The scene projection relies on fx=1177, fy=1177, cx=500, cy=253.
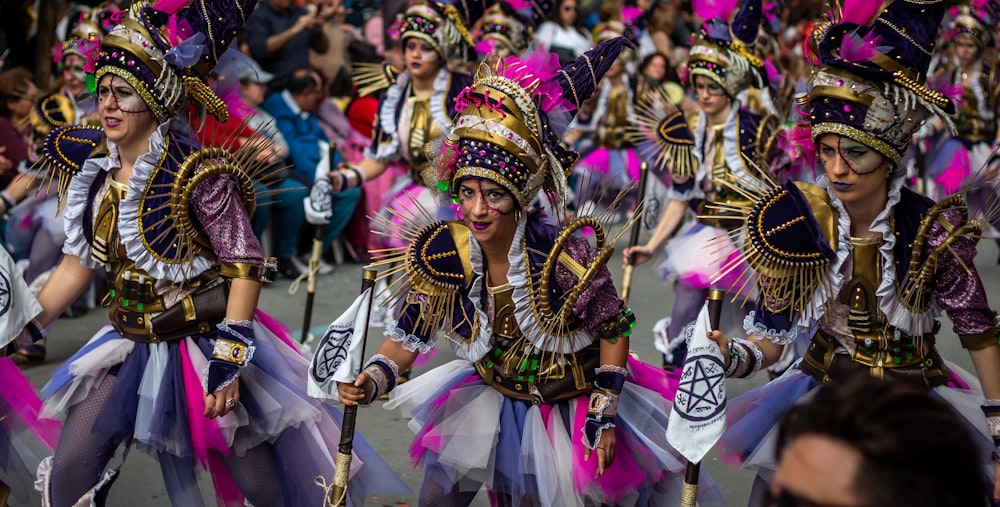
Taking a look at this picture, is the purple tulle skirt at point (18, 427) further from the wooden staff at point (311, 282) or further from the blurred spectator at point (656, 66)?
the blurred spectator at point (656, 66)

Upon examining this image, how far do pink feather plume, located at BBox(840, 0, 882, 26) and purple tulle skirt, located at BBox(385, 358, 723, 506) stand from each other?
143 centimetres

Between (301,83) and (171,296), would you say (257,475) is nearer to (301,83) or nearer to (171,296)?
(171,296)

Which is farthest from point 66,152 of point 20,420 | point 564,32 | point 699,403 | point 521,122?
point 564,32

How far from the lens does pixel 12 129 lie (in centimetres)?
862

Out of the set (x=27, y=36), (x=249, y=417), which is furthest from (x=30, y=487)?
(x=27, y=36)

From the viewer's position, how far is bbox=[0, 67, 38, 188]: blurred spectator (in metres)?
8.50

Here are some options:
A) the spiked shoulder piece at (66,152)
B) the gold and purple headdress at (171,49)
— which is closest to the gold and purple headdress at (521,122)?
the gold and purple headdress at (171,49)

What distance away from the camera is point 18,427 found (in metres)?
4.48

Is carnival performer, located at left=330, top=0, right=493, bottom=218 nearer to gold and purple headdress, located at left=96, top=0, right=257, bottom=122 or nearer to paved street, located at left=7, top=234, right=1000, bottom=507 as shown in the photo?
paved street, located at left=7, top=234, right=1000, bottom=507

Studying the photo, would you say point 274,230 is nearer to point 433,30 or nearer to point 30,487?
point 433,30

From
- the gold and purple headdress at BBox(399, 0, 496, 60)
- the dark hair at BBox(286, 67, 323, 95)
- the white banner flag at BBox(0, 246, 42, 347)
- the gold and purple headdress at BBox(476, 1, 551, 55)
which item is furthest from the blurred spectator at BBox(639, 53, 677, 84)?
the white banner flag at BBox(0, 246, 42, 347)

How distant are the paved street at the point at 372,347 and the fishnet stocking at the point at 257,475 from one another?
1.13 meters

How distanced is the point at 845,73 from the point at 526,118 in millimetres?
1050

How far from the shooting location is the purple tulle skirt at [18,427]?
4441 millimetres
